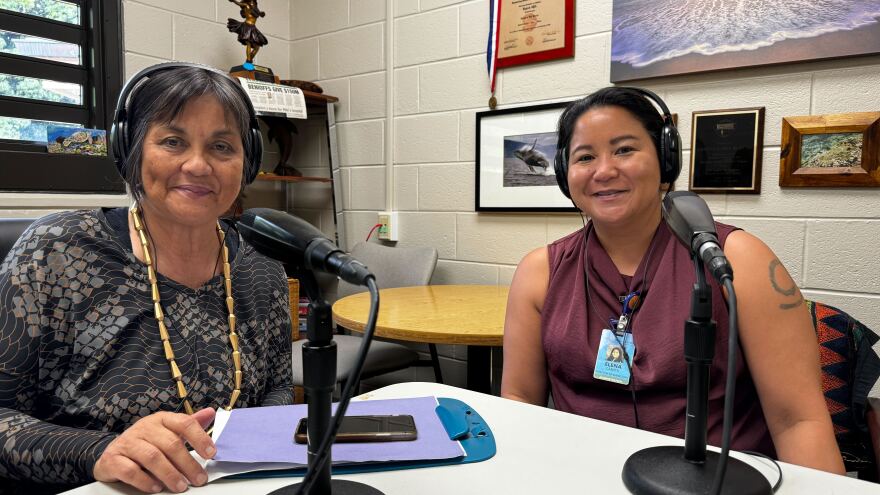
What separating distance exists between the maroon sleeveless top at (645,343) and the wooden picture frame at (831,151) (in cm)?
98

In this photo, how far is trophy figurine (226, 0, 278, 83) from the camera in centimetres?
285

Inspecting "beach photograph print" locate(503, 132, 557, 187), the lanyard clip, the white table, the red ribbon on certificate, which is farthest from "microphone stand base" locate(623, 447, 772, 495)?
the red ribbon on certificate

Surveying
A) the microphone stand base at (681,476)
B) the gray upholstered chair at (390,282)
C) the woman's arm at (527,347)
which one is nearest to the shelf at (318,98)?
the gray upholstered chair at (390,282)

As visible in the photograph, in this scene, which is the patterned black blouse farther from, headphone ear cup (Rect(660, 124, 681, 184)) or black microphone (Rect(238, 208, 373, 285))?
headphone ear cup (Rect(660, 124, 681, 184))

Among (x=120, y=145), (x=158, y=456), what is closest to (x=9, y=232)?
(x=120, y=145)

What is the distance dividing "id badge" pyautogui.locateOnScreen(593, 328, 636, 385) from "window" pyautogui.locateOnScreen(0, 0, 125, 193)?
2240 mm

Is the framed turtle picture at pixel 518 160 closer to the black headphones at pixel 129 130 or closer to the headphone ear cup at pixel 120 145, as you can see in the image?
the black headphones at pixel 129 130

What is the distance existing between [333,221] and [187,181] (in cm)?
227

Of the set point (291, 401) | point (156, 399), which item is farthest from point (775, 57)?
point (156, 399)

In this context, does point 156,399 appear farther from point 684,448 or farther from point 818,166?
point 818,166

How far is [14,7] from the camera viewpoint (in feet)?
7.64

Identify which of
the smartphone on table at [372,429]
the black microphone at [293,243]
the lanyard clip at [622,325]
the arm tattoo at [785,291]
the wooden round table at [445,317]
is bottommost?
the wooden round table at [445,317]

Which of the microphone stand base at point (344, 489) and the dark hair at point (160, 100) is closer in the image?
the microphone stand base at point (344, 489)

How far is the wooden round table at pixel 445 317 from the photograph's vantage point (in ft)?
5.30
